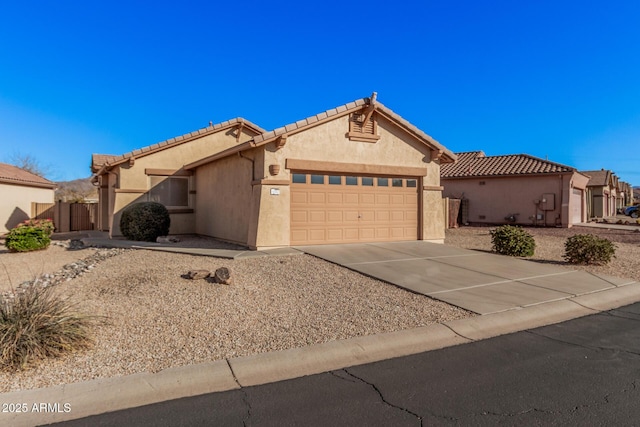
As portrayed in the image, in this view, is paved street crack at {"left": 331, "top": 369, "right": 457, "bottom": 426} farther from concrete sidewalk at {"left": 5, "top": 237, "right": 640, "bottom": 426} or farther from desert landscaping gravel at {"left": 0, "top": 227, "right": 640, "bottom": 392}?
desert landscaping gravel at {"left": 0, "top": 227, "right": 640, "bottom": 392}

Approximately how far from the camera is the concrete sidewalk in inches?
148

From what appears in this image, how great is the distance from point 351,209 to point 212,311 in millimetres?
7535

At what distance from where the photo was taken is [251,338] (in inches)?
205

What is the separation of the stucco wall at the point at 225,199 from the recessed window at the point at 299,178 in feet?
4.32

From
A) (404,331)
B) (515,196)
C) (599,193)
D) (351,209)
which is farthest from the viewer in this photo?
(599,193)

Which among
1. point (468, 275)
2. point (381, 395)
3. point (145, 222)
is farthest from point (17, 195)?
point (381, 395)

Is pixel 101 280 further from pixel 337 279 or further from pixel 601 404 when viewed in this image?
pixel 601 404

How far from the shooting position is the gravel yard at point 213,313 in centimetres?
451

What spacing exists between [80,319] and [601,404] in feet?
18.6

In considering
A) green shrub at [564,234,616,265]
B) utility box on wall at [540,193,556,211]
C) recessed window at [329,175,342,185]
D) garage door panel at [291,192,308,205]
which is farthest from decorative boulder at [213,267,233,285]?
utility box on wall at [540,193,556,211]

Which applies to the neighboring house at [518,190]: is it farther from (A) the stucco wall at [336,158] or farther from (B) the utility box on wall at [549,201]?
(A) the stucco wall at [336,158]

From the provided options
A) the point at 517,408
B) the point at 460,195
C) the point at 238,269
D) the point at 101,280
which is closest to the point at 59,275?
the point at 101,280

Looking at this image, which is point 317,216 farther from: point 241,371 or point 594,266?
point 241,371

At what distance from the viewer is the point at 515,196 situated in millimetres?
25547
